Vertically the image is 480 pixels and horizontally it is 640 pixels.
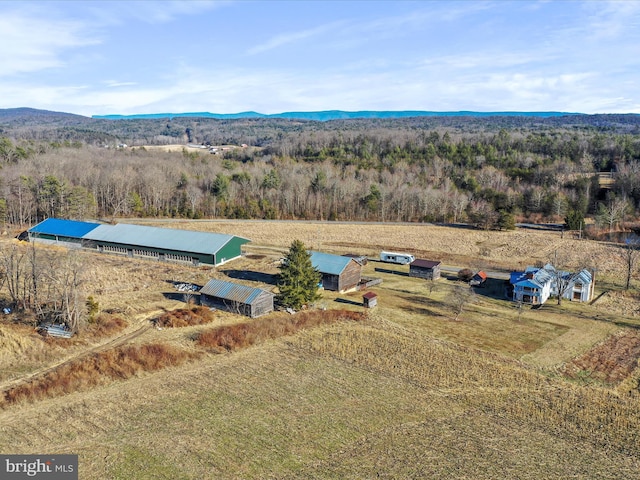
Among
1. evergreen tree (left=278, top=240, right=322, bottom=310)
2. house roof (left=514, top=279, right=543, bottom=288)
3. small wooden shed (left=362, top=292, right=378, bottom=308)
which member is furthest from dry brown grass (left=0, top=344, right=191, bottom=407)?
house roof (left=514, top=279, right=543, bottom=288)

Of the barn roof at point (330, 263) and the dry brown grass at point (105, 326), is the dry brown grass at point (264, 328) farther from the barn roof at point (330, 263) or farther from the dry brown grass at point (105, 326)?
the barn roof at point (330, 263)

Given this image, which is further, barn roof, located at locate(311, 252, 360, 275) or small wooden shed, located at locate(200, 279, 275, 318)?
barn roof, located at locate(311, 252, 360, 275)

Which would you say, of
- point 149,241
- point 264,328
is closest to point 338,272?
point 264,328

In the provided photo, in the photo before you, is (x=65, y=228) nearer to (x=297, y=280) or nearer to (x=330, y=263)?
(x=330, y=263)

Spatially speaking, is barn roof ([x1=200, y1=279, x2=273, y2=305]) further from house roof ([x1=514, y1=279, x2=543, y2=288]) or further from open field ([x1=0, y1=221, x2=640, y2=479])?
house roof ([x1=514, y1=279, x2=543, y2=288])

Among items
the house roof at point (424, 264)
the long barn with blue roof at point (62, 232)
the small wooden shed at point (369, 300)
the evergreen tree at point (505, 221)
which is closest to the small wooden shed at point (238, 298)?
the small wooden shed at point (369, 300)
